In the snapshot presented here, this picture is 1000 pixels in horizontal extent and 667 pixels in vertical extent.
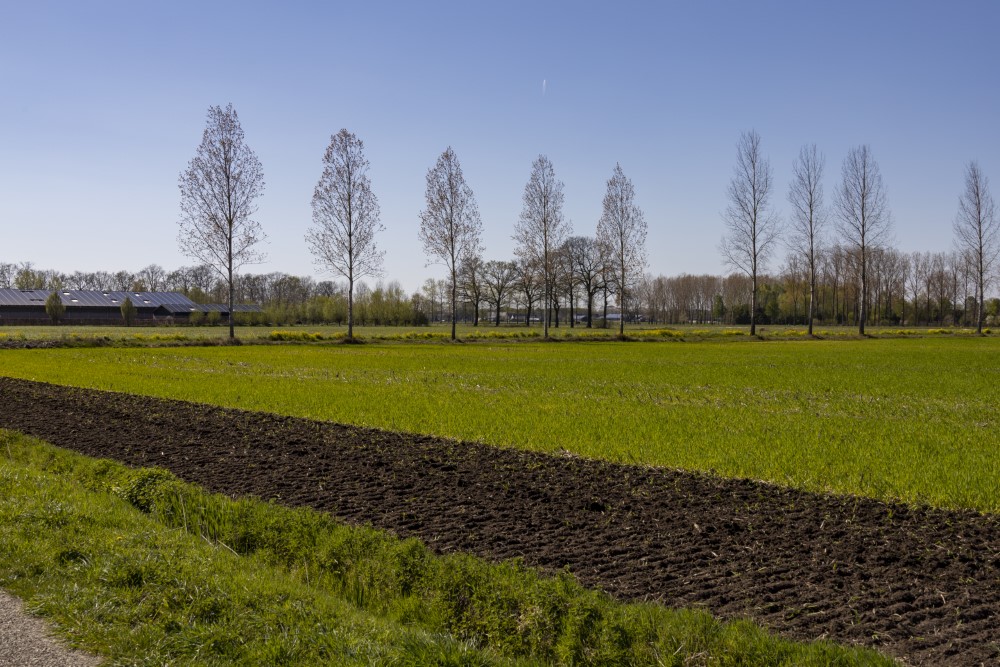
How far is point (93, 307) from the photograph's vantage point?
11344 centimetres

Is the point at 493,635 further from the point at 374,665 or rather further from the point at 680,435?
the point at 680,435

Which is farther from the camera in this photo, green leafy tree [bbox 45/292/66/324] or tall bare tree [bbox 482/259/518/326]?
tall bare tree [bbox 482/259/518/326]

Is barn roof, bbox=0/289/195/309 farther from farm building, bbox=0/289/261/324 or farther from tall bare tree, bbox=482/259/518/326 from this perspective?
tall bare tree, bbox=482/259/518/326

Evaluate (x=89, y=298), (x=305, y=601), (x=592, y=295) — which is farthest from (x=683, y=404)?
(x=89, y=298)

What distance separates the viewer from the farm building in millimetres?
105312

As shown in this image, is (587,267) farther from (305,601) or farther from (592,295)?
(305,601)

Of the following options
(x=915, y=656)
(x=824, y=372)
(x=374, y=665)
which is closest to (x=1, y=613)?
(x=374, y=665)

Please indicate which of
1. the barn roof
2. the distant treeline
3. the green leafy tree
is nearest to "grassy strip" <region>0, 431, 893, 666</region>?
the distant treeline

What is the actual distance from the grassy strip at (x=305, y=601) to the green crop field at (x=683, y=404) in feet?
15.7

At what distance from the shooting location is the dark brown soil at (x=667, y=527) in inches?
209

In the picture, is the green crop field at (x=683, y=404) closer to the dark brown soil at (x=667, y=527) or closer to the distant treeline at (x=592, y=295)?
the dark brown soil at (x=667, y=527)

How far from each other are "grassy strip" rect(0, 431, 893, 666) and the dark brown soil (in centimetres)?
57

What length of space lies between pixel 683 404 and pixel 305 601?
1352cm

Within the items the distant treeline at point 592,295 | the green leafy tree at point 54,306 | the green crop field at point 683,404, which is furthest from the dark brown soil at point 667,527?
the green leafy tree at point 54,306
